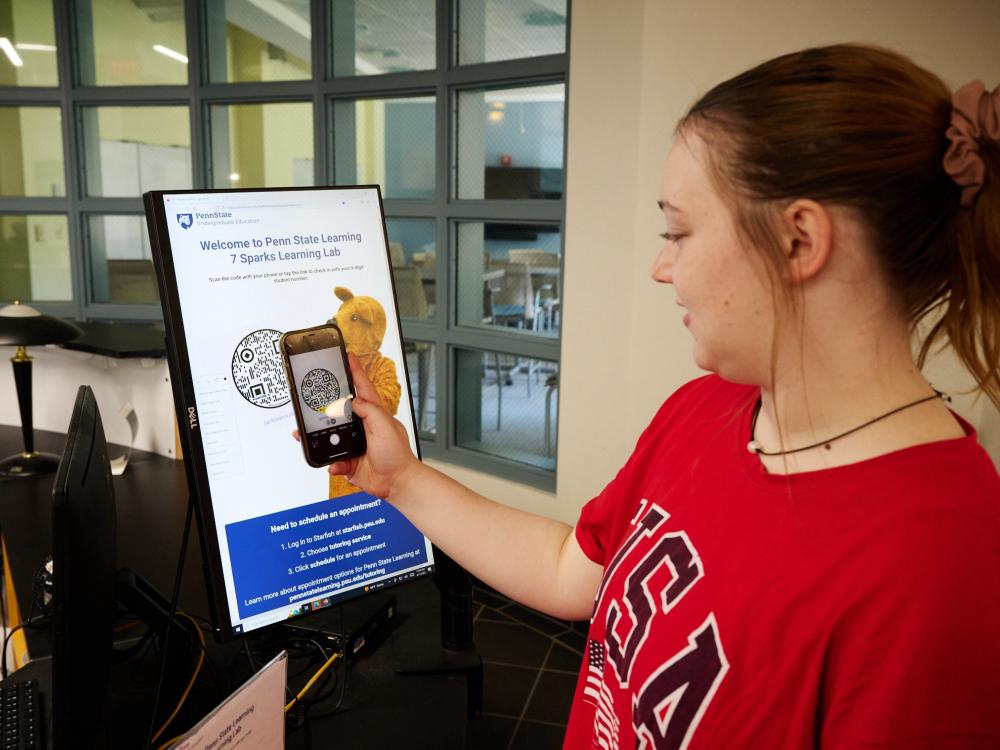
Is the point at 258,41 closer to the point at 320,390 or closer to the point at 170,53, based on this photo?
the point at 170,53

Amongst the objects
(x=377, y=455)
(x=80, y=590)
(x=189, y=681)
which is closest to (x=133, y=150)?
(x=189, y=681)

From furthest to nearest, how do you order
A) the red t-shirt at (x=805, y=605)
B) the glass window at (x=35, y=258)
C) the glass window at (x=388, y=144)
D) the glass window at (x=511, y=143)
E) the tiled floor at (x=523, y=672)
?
the glass window at (x=35, y=258), the glass window at (x=388, y=144), the glass window at (x=511, y=143), the tiled floor at (x=523, y=672), the red t-shirt at (x=805, y=605)

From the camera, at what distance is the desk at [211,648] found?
113 centimetres

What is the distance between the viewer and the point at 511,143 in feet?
11.2

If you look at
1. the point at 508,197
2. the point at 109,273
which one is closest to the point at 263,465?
the point at 508,197

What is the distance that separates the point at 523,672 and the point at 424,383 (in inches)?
59.7

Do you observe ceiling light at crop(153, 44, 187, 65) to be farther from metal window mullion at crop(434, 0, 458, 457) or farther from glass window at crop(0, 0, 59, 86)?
metal window mullion at crop(434, 0, 458, 457)

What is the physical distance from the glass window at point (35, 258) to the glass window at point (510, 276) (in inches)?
92.8

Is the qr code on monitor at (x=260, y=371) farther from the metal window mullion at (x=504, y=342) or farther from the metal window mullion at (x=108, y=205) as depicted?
the metal window mullion at (x=108, y=205)

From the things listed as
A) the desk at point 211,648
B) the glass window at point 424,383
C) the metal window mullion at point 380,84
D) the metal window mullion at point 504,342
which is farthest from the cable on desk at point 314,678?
the metal window mullion at point 380,84

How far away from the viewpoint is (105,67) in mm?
4348

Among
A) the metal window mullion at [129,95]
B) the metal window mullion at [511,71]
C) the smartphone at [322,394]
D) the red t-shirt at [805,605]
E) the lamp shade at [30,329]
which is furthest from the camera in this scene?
the metal window mullion at [129,95]

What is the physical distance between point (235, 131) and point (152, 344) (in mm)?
2062

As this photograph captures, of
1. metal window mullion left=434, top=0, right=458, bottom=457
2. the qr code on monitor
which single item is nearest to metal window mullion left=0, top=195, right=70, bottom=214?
A: metal window mullion left=434, top=0, right=458, bottom=457
